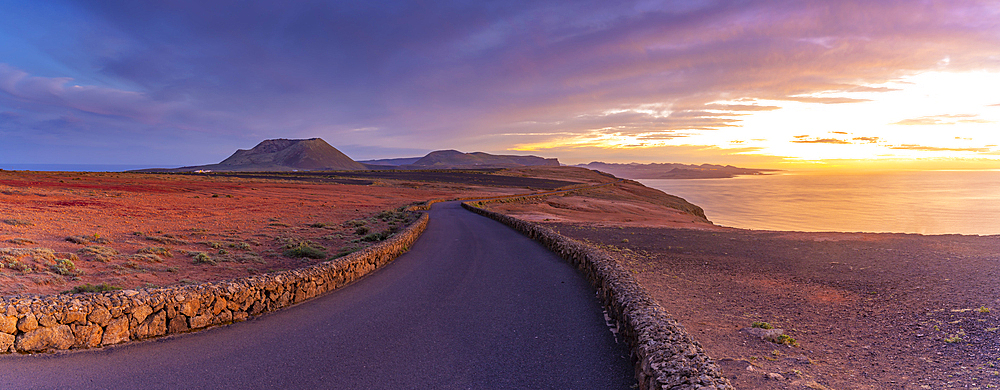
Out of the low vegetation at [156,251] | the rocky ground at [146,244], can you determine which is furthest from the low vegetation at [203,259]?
the low vegetation at [156,251]

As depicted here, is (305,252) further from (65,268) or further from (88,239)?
Answer: (88,239)

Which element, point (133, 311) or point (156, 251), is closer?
point (133, 311)

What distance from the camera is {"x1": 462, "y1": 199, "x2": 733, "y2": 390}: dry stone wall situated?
5.21m

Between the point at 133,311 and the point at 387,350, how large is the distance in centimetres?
452

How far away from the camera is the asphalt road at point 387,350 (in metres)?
6.34

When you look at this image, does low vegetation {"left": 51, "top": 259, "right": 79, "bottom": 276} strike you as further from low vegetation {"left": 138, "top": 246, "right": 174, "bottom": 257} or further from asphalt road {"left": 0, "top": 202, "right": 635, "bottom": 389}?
asphalt road {"left": 0, "top": 202, "right": 635, "bottom": 389}

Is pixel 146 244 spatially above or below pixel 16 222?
below

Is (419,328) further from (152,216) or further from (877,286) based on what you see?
(152,216)

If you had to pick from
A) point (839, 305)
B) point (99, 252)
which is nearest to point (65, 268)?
point (99, 252)

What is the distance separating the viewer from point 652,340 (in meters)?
6.45

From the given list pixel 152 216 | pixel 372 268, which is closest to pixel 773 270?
pixel 372 268

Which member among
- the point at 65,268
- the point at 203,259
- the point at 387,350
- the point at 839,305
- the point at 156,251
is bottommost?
the point at 839,305

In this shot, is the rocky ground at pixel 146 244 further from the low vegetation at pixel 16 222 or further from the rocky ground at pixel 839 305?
the rocky ground at pixel 839 305

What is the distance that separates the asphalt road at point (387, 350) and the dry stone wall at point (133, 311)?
0.26m
